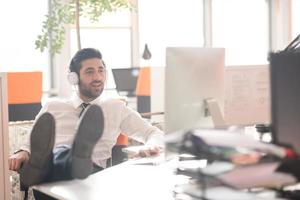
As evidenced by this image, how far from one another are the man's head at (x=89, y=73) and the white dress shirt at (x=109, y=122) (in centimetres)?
5

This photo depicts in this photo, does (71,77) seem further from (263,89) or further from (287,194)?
(287,194)

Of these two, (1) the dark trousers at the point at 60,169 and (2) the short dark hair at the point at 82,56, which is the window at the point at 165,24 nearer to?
(2) the short dark hair at the point at 82,56

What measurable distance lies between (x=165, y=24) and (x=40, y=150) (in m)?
4.89

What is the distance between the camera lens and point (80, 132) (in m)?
1.88

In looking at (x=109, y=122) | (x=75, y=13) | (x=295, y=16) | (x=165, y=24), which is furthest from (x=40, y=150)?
(x=295, y=16)

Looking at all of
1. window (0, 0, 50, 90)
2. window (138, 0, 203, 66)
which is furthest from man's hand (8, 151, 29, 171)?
window (138, 0, 203, 66)

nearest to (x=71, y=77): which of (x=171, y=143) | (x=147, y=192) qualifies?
(x=147, y=192)

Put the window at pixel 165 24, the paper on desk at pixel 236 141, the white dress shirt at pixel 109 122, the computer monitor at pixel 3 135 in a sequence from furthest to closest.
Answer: the window at pixel 165 24
the white dress shirt at pixel 109 122
the computer monitor at pixel 3 135
the paper on desk at pixel 236 141

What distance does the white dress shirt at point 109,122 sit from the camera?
9.35 feet

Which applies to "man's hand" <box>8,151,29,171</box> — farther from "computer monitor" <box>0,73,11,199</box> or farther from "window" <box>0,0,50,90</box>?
"window" <box>0,0,50,90</box>

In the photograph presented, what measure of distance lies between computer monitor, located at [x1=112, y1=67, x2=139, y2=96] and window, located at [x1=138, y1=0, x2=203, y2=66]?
34.3 inches

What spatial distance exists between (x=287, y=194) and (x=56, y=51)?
3109 mm

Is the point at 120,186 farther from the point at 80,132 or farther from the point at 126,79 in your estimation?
the point at 126,79

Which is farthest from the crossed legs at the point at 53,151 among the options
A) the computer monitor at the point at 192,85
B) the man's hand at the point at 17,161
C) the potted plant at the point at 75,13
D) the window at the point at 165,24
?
the window at the point at 165,24
